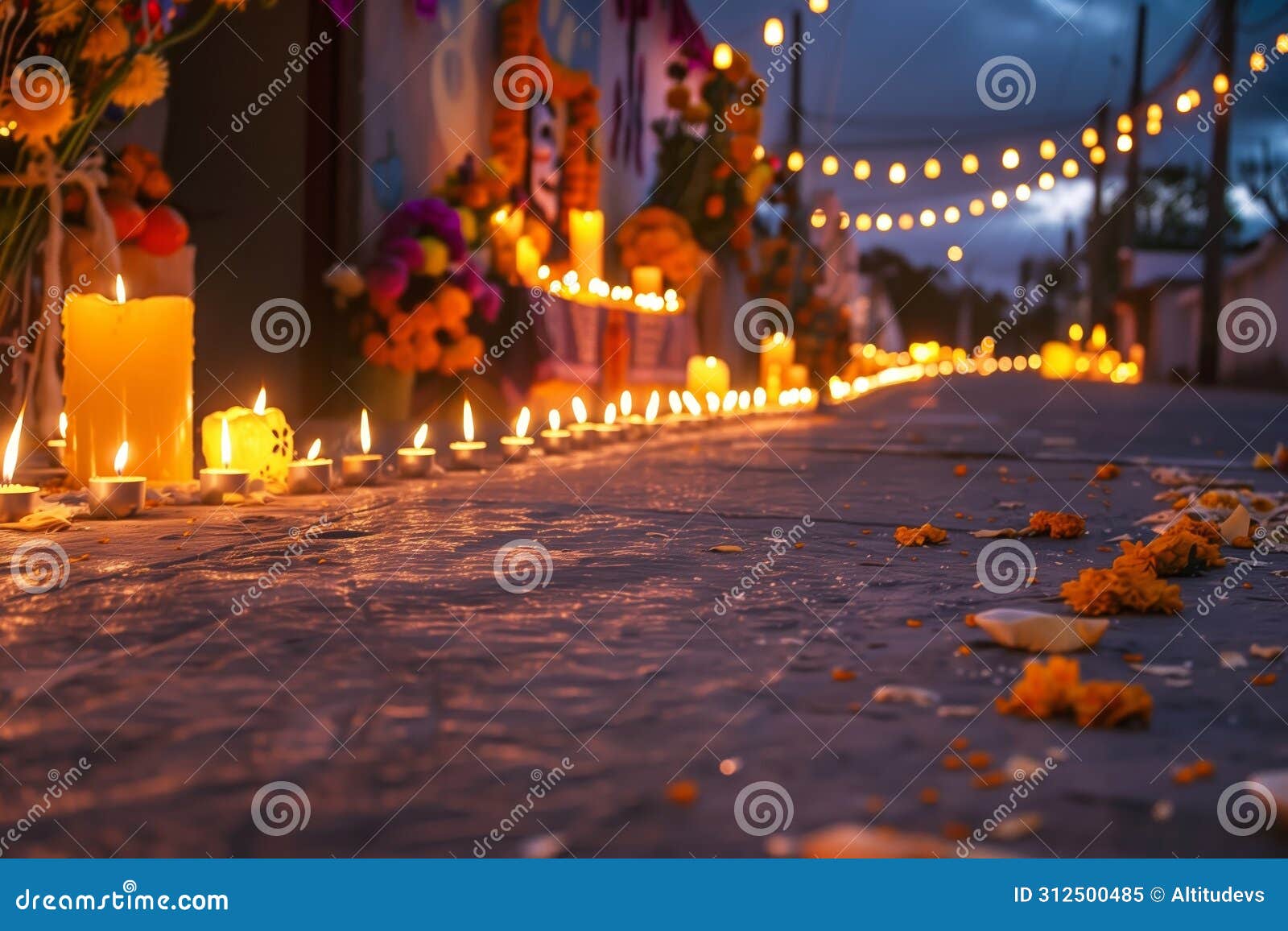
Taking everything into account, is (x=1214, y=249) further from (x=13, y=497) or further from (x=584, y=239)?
(x=13, y=497)

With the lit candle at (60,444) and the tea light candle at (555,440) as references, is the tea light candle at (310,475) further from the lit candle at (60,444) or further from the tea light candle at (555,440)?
the tea light candle at (555,440)

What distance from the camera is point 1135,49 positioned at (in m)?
25.2

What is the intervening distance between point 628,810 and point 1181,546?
1901 mm

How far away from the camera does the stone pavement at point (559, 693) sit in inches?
48.8

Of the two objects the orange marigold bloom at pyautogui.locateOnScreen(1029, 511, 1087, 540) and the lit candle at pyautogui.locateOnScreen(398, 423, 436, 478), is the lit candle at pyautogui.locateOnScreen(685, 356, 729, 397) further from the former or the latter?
the orange marigold bloom at pyautogui.locateOnScreen(1029, 511, 1087, 540)

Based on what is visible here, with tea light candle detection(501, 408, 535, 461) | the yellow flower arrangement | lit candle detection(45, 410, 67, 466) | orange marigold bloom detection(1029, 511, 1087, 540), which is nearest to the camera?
orange marigold bloom detection(1029, 511, 1087, 540)

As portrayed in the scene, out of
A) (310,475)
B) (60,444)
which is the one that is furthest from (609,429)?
(60,444)

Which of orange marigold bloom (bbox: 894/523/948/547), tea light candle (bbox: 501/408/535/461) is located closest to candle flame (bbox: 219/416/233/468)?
tea light candle (bbox: 501/408/535/461)

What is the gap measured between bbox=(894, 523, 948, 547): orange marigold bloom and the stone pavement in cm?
4

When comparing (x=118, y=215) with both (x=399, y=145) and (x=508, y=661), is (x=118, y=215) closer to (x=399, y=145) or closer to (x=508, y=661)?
(x=399, y=145)

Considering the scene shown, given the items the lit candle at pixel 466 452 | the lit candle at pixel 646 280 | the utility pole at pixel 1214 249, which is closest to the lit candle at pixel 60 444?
the lit candle at pixel 466 452

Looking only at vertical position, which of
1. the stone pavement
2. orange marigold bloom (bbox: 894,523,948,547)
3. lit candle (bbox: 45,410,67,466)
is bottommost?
the stone pavement

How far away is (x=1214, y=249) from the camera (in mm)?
20547

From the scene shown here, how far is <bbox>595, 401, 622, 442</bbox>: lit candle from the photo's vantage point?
21.5ft
